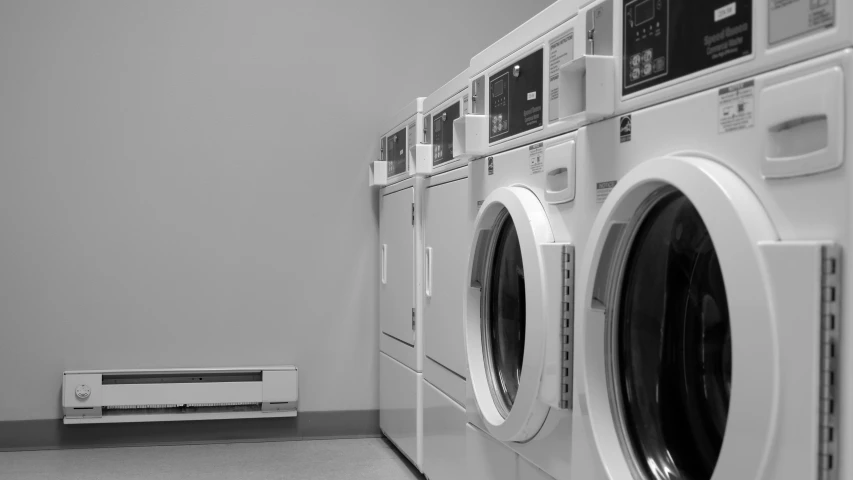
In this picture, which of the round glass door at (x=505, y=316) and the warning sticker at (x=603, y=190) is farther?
the round glass door at (x=505, y=316)

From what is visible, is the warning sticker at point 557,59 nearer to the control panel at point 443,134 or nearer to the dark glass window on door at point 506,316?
the dark glass window on door at point 506,316

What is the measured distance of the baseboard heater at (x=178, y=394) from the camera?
3486 millimetres

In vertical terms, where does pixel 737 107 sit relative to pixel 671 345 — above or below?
above

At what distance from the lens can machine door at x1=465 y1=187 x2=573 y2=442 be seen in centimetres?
162

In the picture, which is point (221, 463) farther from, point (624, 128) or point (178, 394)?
point (624, 128)

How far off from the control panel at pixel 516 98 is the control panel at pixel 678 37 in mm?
415

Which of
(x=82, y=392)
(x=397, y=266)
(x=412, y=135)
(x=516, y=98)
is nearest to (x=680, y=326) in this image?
(x=516, y=98)

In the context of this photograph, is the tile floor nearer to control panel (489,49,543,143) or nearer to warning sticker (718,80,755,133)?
control panel (489,49,543,143)

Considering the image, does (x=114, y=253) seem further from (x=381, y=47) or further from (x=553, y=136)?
(x=553, y=136)

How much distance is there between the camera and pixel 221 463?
3303mm

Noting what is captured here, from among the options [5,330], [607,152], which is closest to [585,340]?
[607,152]

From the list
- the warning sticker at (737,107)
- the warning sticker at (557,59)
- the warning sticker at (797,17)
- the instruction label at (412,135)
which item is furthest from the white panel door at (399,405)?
the warning sticker at (797,17)

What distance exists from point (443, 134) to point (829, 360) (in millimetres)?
1994

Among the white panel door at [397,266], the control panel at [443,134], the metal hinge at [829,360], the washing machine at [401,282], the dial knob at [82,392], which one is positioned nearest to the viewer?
the metal hinge at [829,360]
